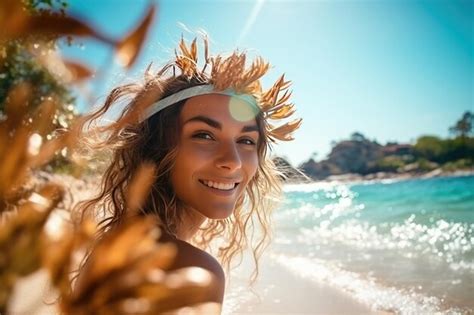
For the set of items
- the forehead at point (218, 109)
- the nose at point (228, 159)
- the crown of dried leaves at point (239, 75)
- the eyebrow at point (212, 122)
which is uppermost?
the crown of dried leaves at point (239, 75)

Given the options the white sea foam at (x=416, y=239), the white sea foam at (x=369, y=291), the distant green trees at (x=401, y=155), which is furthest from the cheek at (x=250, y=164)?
the distant green trees at (x=401, y=155)

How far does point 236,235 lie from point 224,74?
1.92 m

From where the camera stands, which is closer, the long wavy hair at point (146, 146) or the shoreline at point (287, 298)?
the long wavy hair at point (146, 146)

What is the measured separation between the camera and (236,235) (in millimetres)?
4512

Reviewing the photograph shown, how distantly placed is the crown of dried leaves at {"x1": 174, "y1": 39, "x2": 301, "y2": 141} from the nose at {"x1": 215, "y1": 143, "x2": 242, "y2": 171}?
56cm

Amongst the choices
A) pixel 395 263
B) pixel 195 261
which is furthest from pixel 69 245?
pixel 395 263

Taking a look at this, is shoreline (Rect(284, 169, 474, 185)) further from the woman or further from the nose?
the nose

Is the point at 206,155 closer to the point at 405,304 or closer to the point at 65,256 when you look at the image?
the point at 65,256

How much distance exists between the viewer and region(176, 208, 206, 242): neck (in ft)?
10.2

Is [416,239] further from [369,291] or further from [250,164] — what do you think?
[250,164]

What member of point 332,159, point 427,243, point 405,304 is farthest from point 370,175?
point 405,304

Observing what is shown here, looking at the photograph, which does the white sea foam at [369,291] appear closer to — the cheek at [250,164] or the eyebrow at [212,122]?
the cheek at [250,164]

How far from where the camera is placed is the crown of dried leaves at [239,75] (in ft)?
10.7

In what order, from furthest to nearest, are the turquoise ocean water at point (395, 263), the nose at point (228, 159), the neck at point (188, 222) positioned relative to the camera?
the turquoise ocean water at point (395, 263) → the neck at point (188, 222) → the nose at point (228, 159)
